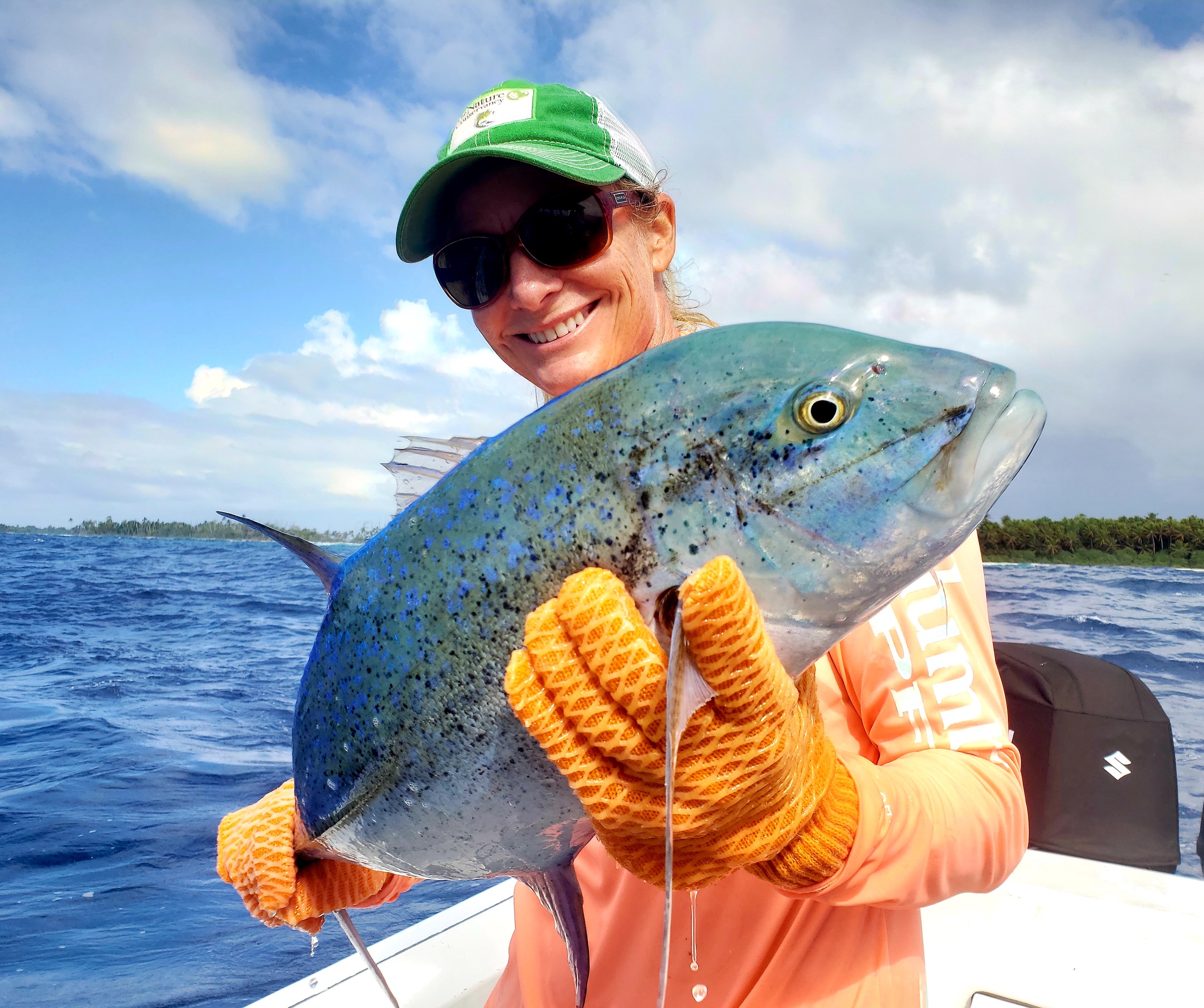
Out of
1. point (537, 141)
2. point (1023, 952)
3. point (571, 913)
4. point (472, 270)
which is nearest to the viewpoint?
point (571, 913)

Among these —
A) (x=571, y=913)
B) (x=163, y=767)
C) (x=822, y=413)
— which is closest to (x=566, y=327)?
(x=822, y=413)

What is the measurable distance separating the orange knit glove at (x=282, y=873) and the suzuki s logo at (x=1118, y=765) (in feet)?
11.6

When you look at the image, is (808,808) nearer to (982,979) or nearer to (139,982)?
(982,979)

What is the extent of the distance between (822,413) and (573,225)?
3.93ft

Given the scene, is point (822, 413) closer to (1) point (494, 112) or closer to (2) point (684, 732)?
(2) point (684, 732)

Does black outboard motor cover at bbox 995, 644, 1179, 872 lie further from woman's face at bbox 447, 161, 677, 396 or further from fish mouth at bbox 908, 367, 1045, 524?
fish mouth at bbox 908, 367, 1045, 524

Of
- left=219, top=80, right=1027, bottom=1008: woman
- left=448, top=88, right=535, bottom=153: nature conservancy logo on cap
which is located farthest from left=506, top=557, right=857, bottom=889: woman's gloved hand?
left=448, top=88, right=535, bottom=153: nature conservancy logo on cap

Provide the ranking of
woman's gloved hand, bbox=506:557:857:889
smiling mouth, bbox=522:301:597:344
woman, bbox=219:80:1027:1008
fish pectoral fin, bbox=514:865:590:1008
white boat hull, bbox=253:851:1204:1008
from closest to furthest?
woman's gloved hand, bbox=506:557:857:889 → woman, bbox=219:80:1027:1008 → fish pectoral fin, bbox=514:865:590:1008 → smiling mouth, bbox=522:301:597:344 → white boat hull, bbox=253:851:1204:1008

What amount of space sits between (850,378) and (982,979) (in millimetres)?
3408

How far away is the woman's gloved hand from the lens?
3.62 feet

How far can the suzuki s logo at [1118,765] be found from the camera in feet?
12.1

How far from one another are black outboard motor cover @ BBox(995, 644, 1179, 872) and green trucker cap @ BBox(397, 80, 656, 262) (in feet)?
10.7

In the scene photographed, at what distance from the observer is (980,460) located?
1.14 meters

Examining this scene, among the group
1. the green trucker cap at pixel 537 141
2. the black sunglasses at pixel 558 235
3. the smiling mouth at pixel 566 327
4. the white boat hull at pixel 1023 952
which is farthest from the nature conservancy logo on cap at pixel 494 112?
the white boat hull at pixel 1023 952
